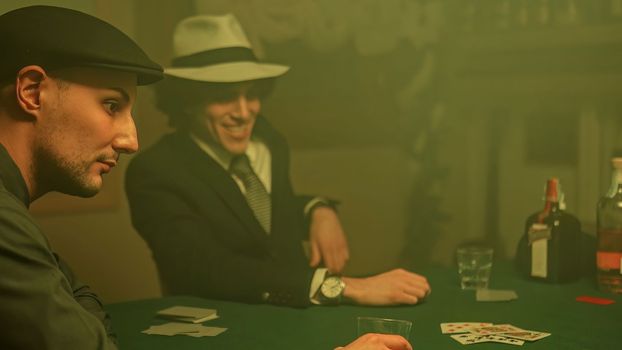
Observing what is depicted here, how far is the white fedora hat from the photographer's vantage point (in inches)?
101

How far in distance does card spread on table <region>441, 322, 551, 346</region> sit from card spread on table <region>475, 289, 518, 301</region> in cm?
26

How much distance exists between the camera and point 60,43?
1.37 metres

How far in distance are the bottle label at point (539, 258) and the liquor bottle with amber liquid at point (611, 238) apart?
14 centimetres

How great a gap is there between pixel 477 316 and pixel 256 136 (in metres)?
1.28

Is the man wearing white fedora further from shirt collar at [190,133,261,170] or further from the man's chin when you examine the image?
the man's chin

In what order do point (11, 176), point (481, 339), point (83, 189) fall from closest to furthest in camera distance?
point (11, 176) → point (83, 189) → point (481, 339)

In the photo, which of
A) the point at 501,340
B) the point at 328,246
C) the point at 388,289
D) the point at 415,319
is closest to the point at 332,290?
the point at 388,289

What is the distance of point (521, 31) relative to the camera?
10.9ft

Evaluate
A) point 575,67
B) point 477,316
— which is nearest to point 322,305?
point 477,316

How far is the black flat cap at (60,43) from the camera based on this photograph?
137 centimetres

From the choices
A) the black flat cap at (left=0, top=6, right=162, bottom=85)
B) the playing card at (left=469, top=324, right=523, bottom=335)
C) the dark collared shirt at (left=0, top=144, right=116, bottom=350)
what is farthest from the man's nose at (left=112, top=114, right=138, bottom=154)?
the playing card at (left=469, top=324, right=523, bottom=335)

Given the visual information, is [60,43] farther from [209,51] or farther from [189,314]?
[209,51]

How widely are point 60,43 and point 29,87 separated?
100 mm

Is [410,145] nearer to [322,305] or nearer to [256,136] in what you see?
[256,136]
